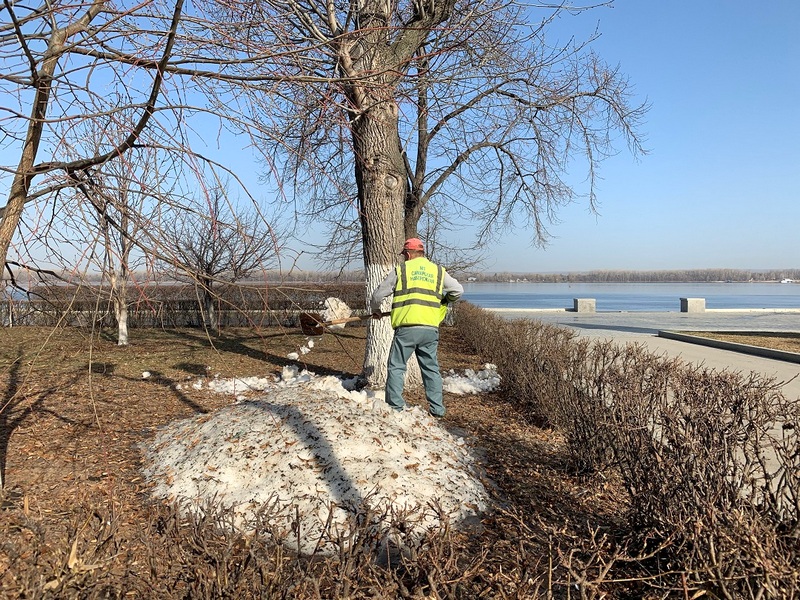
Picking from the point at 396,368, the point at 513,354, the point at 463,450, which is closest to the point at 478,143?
the point at 513,354

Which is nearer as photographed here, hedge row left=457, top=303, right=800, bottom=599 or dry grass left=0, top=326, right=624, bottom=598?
dry grass left=0, top=326, right=624, bottom=598

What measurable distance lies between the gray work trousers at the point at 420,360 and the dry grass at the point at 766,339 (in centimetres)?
896

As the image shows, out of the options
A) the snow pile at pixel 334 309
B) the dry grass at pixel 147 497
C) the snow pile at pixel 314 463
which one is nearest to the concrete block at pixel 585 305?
the snow pile at pixel 334 309

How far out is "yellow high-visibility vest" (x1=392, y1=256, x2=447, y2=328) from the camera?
5629 millimetres

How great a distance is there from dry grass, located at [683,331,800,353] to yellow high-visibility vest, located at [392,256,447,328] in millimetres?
9053

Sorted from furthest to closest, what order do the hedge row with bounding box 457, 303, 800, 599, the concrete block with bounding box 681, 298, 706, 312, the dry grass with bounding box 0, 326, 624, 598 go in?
the concrete block with bounding box 681, 298, 706, 312
the hedge row with bounding box 457, 303, 800, 599
the dry grass with bounding box 0, 326, 624, 598

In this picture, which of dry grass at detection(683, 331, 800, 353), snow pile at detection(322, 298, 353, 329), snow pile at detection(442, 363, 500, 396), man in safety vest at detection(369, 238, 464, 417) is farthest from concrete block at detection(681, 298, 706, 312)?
man in safety vest at detection(369, 238, 464, 417)

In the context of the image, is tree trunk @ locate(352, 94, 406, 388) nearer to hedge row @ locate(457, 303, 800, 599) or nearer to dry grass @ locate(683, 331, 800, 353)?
hedge row @ locate(457, 303, 800, 599)

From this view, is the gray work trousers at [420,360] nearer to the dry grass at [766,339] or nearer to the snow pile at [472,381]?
the snow pile at [472,381]

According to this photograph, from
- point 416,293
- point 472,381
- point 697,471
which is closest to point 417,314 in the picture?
point 416,293

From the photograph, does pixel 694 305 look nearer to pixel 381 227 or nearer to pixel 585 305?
pixel 585 305

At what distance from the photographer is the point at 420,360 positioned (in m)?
5.82

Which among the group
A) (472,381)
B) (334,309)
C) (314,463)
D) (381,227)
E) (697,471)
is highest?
→ (381,227)

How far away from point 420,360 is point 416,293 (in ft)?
2.38
